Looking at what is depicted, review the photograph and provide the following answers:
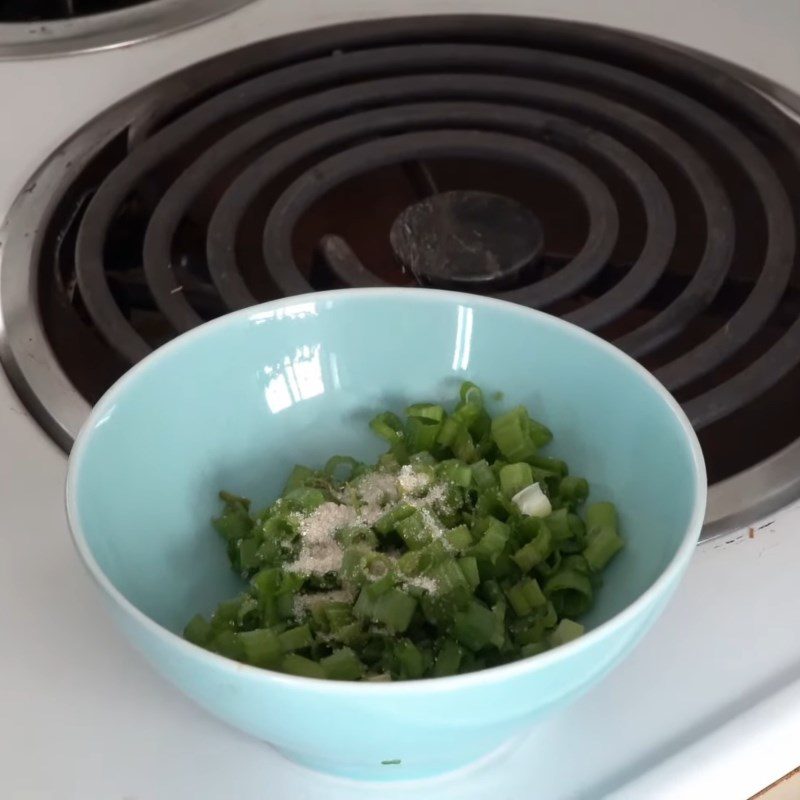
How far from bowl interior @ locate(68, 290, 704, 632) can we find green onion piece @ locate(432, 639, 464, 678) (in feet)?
0.19

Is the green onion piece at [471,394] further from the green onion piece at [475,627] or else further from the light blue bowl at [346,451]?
the green onion piece at [475,627]

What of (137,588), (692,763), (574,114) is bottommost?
(692,763)

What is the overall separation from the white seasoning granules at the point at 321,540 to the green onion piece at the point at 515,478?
0.21ft

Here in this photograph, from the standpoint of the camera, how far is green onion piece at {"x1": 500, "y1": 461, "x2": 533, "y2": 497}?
42 cm

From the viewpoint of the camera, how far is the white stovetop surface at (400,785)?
1.13ft

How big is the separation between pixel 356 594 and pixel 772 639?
158 millimetres

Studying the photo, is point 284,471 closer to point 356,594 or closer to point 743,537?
point 356,594

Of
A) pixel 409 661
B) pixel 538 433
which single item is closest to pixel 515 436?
pixel 538 433

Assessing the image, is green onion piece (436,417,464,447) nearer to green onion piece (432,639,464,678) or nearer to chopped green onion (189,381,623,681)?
chopped green onion (189,381,623,681)

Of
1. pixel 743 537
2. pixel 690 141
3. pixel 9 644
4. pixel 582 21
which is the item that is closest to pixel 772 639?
pixel 743 537

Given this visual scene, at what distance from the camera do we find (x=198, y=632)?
36 cm

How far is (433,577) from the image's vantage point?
38 cm

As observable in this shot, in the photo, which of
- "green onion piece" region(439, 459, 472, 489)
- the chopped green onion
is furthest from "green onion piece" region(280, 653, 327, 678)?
"green onion piece" region(439, 459, 472, 489)

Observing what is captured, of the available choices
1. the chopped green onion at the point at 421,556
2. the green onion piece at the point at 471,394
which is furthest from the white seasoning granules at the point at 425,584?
the green onion piece at the point at 471,394
